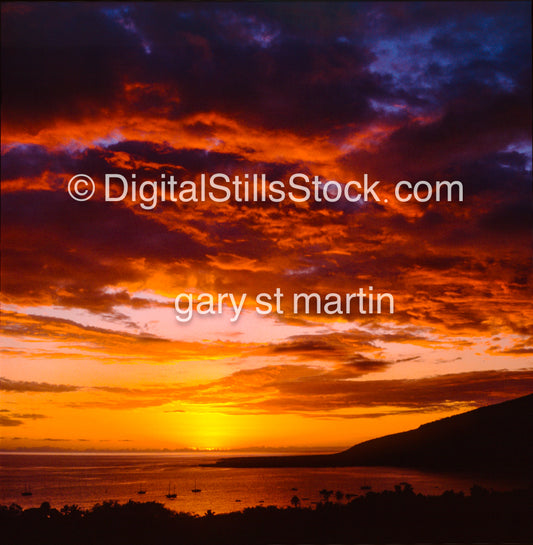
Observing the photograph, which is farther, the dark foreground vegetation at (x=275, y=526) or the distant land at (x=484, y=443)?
the distant land at (x=484, y=443)

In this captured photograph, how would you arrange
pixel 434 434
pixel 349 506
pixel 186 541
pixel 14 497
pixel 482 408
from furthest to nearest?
pixel 434 434
pixel 482 408
pixel 14 497
pixel 349 506
pixel 186 541

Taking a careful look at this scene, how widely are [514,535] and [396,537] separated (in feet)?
20.4

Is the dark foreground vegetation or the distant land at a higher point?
the dark foreground vegetation

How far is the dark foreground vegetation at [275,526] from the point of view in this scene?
31.7 metres

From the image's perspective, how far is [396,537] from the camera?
31750mm

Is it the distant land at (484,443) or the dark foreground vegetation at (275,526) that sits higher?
the dark foreground vegetation at (275,526)

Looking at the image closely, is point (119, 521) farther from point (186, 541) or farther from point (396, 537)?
point (396, 537)

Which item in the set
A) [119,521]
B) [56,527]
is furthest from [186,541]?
[56,527]

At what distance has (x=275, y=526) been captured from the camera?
35094 mm

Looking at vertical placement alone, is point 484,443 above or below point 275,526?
below

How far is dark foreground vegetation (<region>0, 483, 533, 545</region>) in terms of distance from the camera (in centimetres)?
3169

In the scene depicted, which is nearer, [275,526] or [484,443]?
[275,526]

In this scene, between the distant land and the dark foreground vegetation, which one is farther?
the distant land

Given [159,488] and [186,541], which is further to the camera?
[159,488]
